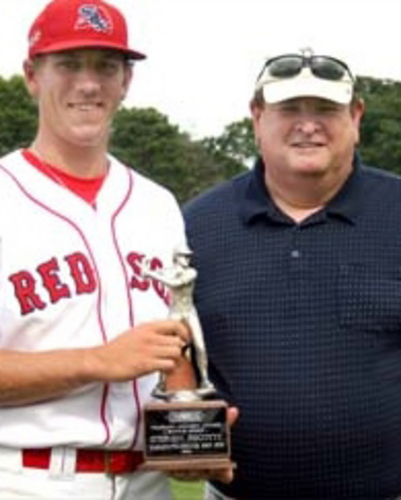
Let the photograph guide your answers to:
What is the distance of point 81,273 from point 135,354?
0.33 metres

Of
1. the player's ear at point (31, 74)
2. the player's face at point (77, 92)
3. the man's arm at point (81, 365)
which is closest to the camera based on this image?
the man's arm at point (81, 365)

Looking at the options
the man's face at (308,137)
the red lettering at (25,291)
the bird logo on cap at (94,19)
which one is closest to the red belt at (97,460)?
the red lettering at (25,291)

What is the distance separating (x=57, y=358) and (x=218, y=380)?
1.05m

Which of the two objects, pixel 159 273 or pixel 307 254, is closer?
pixel 159 273

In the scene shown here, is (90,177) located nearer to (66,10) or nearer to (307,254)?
(66,10)

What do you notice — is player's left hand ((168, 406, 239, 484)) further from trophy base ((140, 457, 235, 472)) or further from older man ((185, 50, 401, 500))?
older man ((185, 50, 401, 500))

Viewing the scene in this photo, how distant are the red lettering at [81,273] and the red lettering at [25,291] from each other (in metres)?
0.14

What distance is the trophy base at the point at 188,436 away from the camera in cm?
401

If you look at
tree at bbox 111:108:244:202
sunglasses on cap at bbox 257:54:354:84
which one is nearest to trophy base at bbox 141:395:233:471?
sunglasses on cap at bbox 257:54:354:84

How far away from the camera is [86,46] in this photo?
13.0 feet

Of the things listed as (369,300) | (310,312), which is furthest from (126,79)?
(369,300)

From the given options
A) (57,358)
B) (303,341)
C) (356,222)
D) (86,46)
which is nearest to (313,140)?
(356,222)

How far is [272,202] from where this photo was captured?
4.77 meters

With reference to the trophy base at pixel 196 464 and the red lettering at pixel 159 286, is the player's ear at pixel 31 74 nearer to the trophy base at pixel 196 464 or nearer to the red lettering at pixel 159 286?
the red lettering at pixel 159 286
